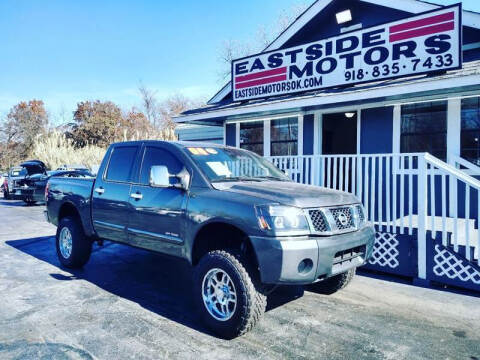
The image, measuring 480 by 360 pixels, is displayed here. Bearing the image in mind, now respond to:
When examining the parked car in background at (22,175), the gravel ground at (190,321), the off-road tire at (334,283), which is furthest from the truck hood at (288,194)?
the parked car in background at (22,175)

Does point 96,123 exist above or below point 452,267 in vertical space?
above

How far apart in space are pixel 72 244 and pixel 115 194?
4.81 feet

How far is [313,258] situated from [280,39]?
8.81 metres

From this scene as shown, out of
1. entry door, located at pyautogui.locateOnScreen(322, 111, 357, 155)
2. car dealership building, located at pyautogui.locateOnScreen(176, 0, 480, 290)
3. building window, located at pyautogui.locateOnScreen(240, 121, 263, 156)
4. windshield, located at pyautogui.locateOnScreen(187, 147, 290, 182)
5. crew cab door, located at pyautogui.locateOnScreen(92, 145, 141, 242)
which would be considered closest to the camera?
windshield, located at pyautogui.locateOnScreen(187, 147, 290, 182)

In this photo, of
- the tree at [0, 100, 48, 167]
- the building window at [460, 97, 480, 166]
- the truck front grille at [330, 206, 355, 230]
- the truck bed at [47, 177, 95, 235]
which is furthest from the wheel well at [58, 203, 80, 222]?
the tree at [0, 100, 48, 167]

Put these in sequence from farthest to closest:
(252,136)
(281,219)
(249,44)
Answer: (249,44)
(252,136)
(281,219)

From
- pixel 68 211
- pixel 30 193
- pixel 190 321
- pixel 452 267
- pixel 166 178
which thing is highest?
pixel 166 178

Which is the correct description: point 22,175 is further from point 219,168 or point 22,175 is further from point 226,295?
point 226,295

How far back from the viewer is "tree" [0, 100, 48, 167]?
41.4 meters

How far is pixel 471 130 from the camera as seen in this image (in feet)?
25.0

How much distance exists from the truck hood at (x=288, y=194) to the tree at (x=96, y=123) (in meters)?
37.1

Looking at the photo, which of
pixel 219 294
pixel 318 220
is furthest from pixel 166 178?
pixel 318 220

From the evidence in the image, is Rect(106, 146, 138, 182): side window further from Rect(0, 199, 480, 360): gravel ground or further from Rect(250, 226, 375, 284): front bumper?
Rect(250, 226, 375, 284): front bumper

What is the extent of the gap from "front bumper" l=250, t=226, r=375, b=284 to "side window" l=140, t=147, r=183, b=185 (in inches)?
60.5
